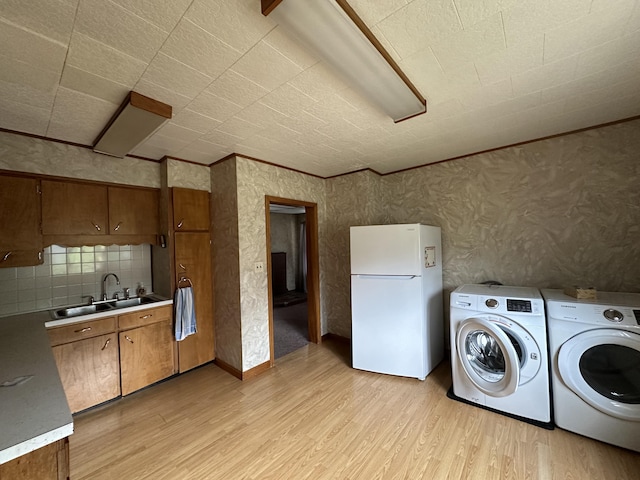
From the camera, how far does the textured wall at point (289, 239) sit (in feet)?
23.2

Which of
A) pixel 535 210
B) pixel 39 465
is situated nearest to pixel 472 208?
pixel 535 210

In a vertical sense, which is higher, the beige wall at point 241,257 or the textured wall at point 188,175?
the textured wall at point 188,175

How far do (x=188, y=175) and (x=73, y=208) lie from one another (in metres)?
1.05

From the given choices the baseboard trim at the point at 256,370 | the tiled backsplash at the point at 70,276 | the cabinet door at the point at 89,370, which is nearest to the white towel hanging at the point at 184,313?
the cabinet door at the point at 89,370

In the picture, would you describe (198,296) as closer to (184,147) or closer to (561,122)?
(184,147)

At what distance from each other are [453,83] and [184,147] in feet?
7.75

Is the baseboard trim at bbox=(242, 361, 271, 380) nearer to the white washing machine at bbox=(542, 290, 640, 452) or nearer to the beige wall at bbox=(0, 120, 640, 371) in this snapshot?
the beige wall at bbox=(0, 120, 640, 371)

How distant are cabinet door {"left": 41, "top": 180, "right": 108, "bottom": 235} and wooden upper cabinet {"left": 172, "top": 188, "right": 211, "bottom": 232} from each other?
62cm

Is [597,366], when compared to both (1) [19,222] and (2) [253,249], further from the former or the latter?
(1) [19,222]

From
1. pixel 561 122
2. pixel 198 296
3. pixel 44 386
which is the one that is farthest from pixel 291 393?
pixel 561 122

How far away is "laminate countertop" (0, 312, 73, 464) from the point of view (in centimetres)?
75

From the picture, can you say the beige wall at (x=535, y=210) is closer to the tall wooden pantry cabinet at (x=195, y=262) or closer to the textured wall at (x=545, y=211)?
the textured wall at (x=545, y=211)

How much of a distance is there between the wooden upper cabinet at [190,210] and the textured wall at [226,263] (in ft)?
0.29

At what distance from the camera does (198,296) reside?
9.55ft
